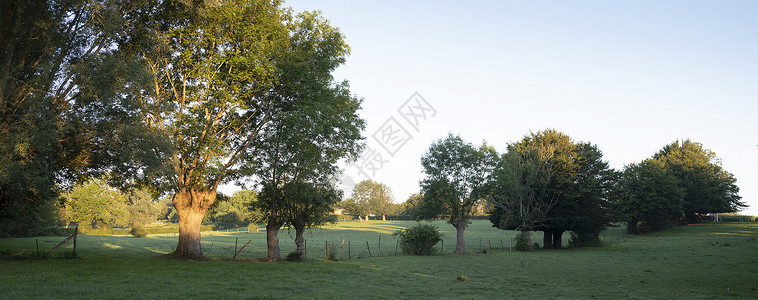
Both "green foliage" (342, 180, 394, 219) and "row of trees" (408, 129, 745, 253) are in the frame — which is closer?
"row of trees" (408, 129, 745, 253)

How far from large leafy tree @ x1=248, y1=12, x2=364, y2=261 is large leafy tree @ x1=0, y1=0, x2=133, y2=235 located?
9.42 meters

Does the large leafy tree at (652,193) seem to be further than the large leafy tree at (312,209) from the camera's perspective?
Yes

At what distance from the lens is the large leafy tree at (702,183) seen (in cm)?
7956

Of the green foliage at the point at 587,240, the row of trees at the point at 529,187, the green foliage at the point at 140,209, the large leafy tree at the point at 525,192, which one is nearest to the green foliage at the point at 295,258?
the row of trees at the point at 529,187

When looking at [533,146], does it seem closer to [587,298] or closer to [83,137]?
[587,298]

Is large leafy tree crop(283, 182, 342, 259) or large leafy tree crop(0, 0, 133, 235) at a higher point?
large leafy tree crop(0, 0, 133, 235)

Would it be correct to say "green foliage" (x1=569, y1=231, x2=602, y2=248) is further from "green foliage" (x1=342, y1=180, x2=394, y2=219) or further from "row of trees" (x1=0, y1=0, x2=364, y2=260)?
"green foliage" (x1=342, y1=180, x2=394, y2=219)

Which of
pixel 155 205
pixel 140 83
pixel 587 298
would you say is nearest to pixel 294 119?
pixel 140 83

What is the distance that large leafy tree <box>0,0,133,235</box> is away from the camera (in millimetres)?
17750

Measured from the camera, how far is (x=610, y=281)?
20.6m

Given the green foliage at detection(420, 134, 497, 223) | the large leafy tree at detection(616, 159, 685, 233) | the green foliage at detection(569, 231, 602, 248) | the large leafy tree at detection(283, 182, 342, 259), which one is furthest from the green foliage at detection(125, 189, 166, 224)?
the large leafy tree at detection(616, 159, 685, 233)

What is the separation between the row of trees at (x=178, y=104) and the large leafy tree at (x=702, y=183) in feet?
251

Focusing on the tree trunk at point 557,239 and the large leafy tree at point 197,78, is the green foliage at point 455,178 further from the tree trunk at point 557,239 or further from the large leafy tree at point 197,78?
the large leafy tree at point 197,78

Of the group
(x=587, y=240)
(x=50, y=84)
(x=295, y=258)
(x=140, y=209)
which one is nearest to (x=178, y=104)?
(x=50, y=84)
